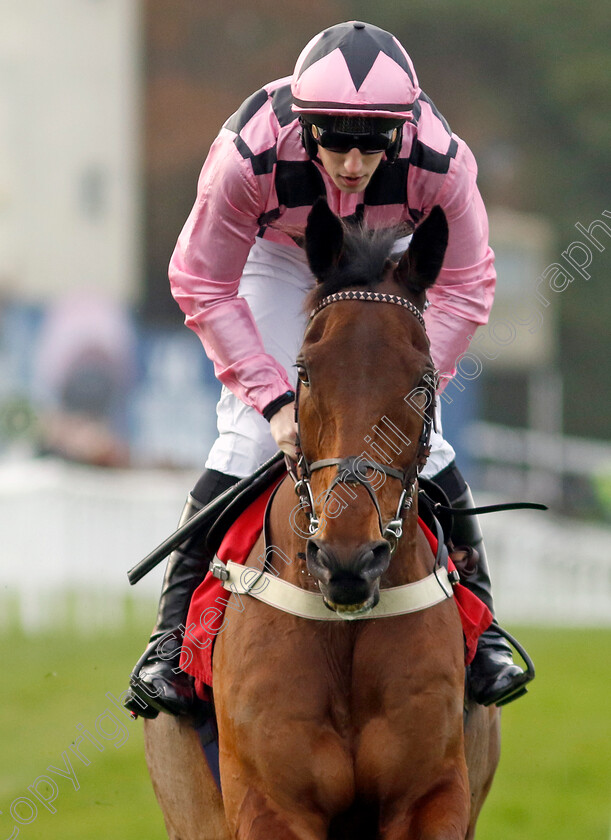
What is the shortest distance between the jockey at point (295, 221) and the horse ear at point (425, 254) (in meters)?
0.25

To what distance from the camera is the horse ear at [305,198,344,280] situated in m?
3.45

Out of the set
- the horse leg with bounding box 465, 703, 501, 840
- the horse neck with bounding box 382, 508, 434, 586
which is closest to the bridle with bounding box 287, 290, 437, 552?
the horse neck with bounding box 382, 508, 434, 586

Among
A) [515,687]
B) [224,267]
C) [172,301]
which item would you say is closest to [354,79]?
[224,267]

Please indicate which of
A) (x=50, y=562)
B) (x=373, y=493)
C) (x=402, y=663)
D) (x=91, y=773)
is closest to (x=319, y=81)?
(x=373, y=493)

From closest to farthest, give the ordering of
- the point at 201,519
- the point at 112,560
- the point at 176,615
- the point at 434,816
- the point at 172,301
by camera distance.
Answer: the point at 434,816 → the point at 201,519 → the point at 176,615 → the point at 112,560 → the point at 172,301

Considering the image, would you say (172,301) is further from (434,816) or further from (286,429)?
(434,816)

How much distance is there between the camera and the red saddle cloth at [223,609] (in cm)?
383

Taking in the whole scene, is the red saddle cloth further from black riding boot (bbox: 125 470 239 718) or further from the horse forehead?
the horse forehead

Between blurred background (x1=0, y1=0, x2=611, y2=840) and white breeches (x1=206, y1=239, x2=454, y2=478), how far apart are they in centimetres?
668

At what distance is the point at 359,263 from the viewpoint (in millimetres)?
3492

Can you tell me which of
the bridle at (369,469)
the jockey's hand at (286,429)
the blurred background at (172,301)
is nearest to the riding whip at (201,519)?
the jockey's hand at (286,429)

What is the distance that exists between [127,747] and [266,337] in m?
5.15

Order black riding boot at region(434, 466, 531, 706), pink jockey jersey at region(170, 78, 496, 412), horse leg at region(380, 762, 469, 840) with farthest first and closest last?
black riding boot at region(434, 466, 531, 706) → pink jockey jersey at region(170, 78, 496, 412) → horse leg at region(380, 762, 469, 840)

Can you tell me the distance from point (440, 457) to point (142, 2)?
82.2 feet
